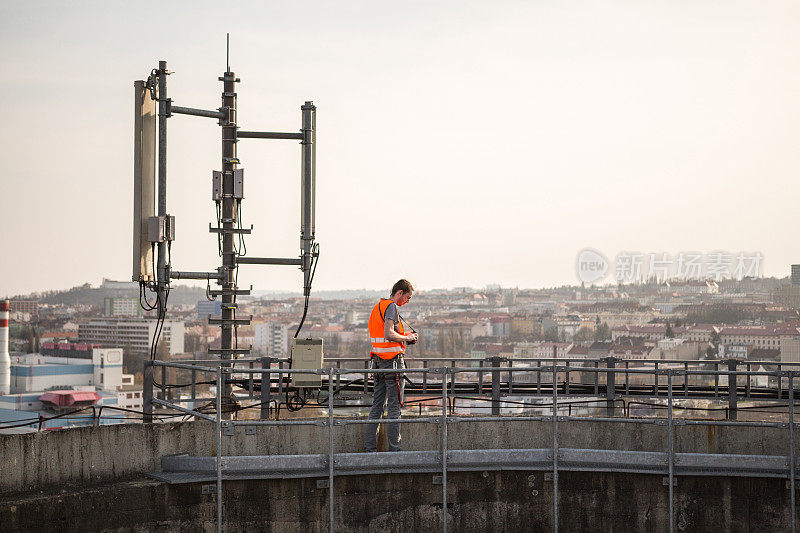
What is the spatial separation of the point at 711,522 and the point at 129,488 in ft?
20.7

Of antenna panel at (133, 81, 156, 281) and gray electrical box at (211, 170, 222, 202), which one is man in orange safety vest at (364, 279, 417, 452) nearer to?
antenna panel at (133, 81, 156, 281)

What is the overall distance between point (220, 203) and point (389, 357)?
5.07 metres

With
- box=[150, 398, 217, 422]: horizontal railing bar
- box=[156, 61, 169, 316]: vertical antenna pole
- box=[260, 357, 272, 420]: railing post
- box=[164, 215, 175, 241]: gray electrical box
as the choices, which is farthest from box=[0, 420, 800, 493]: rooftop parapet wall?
box=[164, 215, 175, 241]: gray electrical box

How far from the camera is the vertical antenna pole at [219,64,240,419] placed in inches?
566

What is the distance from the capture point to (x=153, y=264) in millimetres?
13164

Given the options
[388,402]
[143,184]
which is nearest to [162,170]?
[143,184]

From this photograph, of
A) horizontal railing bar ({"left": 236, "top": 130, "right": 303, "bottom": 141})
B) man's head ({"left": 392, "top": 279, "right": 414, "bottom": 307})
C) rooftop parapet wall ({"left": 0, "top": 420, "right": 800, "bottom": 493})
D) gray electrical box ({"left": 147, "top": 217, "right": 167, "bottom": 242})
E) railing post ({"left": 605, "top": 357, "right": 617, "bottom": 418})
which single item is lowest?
rooftop parapet wall ({"left": 0, "top": 420, "right": 800, "bottom": 493})

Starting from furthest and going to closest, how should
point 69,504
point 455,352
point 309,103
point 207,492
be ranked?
1. point 455,352
2. point 309,103
3. point 207,492
4. point 69,504

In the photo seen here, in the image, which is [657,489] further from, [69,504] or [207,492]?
[69,504]

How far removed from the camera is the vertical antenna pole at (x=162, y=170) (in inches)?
517

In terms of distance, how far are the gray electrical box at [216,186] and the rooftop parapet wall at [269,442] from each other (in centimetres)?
487

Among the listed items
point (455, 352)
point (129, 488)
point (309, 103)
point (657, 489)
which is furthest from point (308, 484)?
point (455, 352)

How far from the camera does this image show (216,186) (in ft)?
47.0

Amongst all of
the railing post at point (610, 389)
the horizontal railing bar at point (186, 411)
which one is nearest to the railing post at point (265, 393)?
the horizontal railing bar at point (186, 411)
